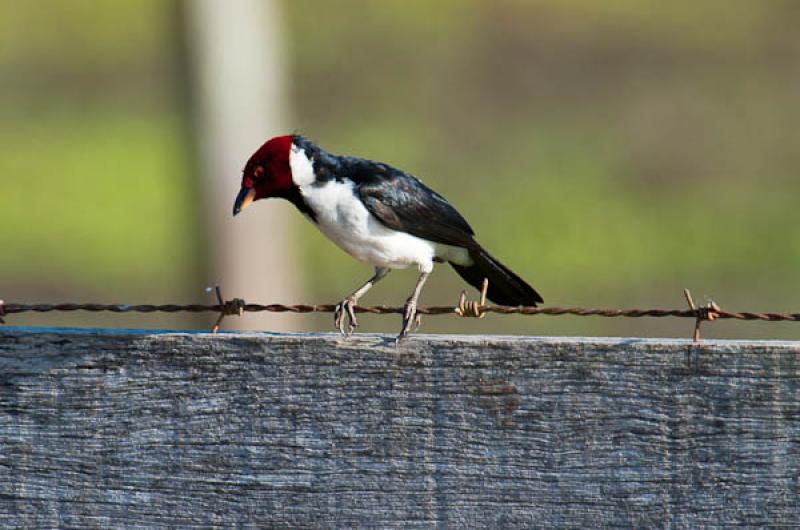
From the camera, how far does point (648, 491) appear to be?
3031mm

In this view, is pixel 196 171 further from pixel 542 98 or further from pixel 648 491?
pixel 542 98

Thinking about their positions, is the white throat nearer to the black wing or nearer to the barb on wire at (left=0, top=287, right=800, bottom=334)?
the black wing

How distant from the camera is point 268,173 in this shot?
4469 millimetres

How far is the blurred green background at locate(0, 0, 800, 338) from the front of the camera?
13023 millimetres

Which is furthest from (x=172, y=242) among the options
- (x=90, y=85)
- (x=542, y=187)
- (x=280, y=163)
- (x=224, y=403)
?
(x=224, y=403)

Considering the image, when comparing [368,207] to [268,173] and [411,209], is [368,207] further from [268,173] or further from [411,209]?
[268,173]

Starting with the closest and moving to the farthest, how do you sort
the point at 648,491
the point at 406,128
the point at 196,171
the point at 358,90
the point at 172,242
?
the point at 648,491
the point at 196,171
the point at 172,242
the point at 406,128
the point at 358,90

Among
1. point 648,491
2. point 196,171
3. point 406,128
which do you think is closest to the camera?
point 648,491

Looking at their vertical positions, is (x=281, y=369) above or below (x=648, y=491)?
above

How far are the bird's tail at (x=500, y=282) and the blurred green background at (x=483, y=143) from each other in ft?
12.3

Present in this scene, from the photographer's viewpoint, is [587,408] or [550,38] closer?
[587,408]

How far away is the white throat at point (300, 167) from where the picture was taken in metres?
4.46

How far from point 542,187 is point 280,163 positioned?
1117 centimetres

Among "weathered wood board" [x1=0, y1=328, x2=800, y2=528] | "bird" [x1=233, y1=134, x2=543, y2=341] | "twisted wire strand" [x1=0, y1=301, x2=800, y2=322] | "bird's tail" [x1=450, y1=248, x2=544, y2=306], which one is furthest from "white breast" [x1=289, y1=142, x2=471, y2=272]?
"weathered wood board" [x1=0, y1=328, x2=800, y2=528]
